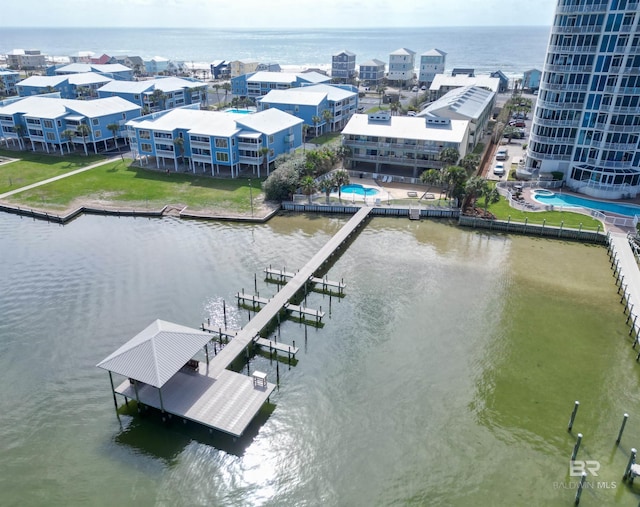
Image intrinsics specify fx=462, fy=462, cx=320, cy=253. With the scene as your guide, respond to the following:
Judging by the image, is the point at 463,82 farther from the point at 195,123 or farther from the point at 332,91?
the point at 195,123

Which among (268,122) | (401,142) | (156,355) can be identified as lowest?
(156,355)

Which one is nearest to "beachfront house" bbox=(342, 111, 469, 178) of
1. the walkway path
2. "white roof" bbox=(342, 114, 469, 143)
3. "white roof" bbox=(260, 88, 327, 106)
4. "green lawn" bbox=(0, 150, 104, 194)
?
"white roof" bbox=(342, 114, 469, 143)

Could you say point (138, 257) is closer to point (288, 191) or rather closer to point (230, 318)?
point (230, 318)

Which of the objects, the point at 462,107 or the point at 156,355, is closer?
the point at 156,355

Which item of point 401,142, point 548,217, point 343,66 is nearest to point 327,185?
point 401,142

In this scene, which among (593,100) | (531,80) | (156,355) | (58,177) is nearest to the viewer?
(156,355)

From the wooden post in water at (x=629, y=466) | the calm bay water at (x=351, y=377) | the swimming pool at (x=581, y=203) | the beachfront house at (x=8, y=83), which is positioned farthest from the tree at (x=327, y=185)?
the beachfront house at (x=8, y=83)

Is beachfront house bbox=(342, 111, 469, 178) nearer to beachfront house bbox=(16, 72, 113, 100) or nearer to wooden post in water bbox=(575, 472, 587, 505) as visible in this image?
wooden post in water bbox=(575, 472, 587, 505)
